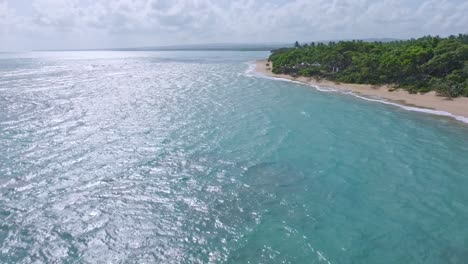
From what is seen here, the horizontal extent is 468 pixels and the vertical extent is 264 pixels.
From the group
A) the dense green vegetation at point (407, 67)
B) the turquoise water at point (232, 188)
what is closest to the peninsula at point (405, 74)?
the dense green vegetation at point (407, 67)

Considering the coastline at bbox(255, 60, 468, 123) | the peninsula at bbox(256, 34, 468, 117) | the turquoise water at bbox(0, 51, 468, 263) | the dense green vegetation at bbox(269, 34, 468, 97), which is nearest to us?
the turquoise water at bbox(0, 51, 468, 263)

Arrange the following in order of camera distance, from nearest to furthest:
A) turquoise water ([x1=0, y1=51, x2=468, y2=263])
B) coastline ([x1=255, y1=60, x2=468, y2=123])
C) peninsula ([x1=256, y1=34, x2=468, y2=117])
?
turquoise water ([x1=0, y1=51, x2=468, y2=263]) < coastline ([x1=255, y1=60, x2=468, y2=123]) < peninsula ([x1=256, y1=34, x2=468, y2=117])

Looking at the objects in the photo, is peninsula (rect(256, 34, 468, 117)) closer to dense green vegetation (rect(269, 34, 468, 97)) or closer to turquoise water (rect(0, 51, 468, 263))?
dense green vegetation (rect(269, 34, 468, 97))

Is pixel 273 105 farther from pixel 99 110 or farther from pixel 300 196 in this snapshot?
pixel 300 196

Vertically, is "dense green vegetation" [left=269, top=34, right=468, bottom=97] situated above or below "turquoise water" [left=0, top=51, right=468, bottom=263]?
above

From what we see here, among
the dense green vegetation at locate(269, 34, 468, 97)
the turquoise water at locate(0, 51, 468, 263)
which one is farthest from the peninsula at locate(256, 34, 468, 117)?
the turquoise water at locate(0, 51, 468, 263)

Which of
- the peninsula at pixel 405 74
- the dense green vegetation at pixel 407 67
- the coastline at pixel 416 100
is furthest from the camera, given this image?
the dense green vegetation at pixel 407 67

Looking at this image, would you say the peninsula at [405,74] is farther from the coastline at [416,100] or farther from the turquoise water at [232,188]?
the turquoise water at [232,188]

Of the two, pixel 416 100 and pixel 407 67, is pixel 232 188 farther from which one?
pixel 407 67

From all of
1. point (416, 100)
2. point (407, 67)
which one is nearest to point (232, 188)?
point (416, 100)
